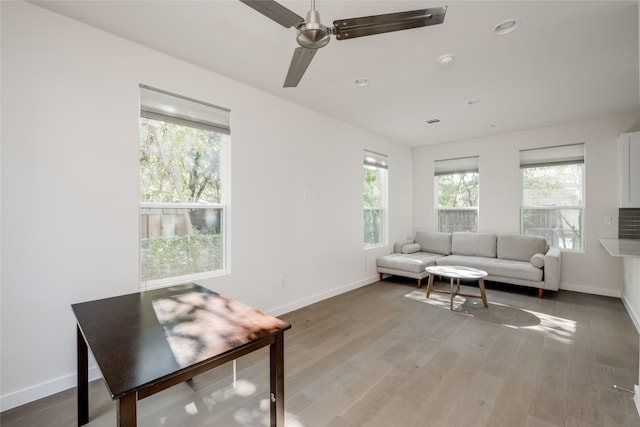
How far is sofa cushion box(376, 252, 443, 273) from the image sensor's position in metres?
4.67

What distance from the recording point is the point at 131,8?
1985mm

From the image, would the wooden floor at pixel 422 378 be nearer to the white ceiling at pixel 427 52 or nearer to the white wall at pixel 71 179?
the white wall at pixel 71 179

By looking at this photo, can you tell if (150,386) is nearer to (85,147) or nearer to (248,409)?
(248,409)

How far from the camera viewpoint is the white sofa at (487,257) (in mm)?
4156

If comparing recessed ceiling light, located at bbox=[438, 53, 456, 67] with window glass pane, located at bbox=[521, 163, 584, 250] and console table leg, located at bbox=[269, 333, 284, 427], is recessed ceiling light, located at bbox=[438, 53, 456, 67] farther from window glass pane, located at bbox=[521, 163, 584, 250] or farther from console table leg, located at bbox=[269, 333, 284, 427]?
window glass pane, located at bbox=[521, 163, 584, 250]

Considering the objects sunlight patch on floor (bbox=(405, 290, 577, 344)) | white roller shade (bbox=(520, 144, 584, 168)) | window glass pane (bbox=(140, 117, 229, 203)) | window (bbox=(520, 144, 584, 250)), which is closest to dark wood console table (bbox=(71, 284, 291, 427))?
window glass pane (bbox=(140, 117, 229, 203))

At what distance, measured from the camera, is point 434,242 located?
567 cm

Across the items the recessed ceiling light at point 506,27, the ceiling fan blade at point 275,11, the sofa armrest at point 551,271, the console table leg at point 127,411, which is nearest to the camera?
the console table leg at point 127,411

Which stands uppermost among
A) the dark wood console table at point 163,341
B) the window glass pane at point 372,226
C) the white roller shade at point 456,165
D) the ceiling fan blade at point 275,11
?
the ceiling fan blade at point 275,11

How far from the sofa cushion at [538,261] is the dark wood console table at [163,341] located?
4.27m

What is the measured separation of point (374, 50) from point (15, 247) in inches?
117

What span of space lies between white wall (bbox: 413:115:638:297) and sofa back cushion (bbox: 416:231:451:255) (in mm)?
672

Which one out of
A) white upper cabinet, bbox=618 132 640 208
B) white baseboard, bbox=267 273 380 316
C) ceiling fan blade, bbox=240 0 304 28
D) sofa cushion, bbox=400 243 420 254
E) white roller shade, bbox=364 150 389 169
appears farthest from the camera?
sofa cushion, bbox=400 243 420 254

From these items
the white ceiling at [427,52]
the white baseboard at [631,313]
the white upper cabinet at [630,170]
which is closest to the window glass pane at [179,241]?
the white ceiling at [427,52]
